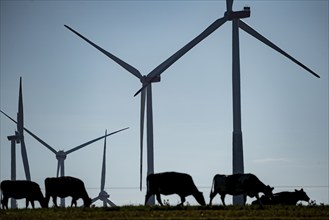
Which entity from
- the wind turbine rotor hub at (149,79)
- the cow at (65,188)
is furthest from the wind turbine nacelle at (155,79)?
the cow at (65,188)

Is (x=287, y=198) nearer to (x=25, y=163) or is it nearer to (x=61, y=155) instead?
(x=25, y=163)

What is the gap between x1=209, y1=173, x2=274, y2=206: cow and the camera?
44.8 metres

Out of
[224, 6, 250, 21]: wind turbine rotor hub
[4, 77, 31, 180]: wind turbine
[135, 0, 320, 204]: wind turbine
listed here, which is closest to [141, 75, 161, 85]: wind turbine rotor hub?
[135, 0, 320, 204]: wind turbine

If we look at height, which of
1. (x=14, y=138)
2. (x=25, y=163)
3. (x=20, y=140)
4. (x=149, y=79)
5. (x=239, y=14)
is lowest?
(x=25, y=163)

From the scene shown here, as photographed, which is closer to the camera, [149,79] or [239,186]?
[239,186]

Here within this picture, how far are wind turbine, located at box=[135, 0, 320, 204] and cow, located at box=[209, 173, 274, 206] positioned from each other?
Result: 7.89 metres

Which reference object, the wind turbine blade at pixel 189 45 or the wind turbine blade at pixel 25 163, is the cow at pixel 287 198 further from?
the wind turbine blade at pixel 25 163

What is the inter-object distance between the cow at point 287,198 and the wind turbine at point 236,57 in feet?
12.8

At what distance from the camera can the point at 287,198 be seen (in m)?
51.2

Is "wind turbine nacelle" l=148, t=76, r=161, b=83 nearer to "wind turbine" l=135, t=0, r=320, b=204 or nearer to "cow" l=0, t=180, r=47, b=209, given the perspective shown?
"wind turbine" l=135, t=0, r=320, b=204

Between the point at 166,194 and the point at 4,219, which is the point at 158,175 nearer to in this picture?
the point at 166,194

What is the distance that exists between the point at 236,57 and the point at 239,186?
18.3 meters

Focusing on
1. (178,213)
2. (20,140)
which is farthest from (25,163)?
(178,213)

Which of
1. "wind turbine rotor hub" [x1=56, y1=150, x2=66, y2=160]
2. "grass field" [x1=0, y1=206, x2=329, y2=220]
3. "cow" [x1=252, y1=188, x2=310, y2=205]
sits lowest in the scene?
"grass field" [x1=0, y1=206, x2=329, y2=220]
